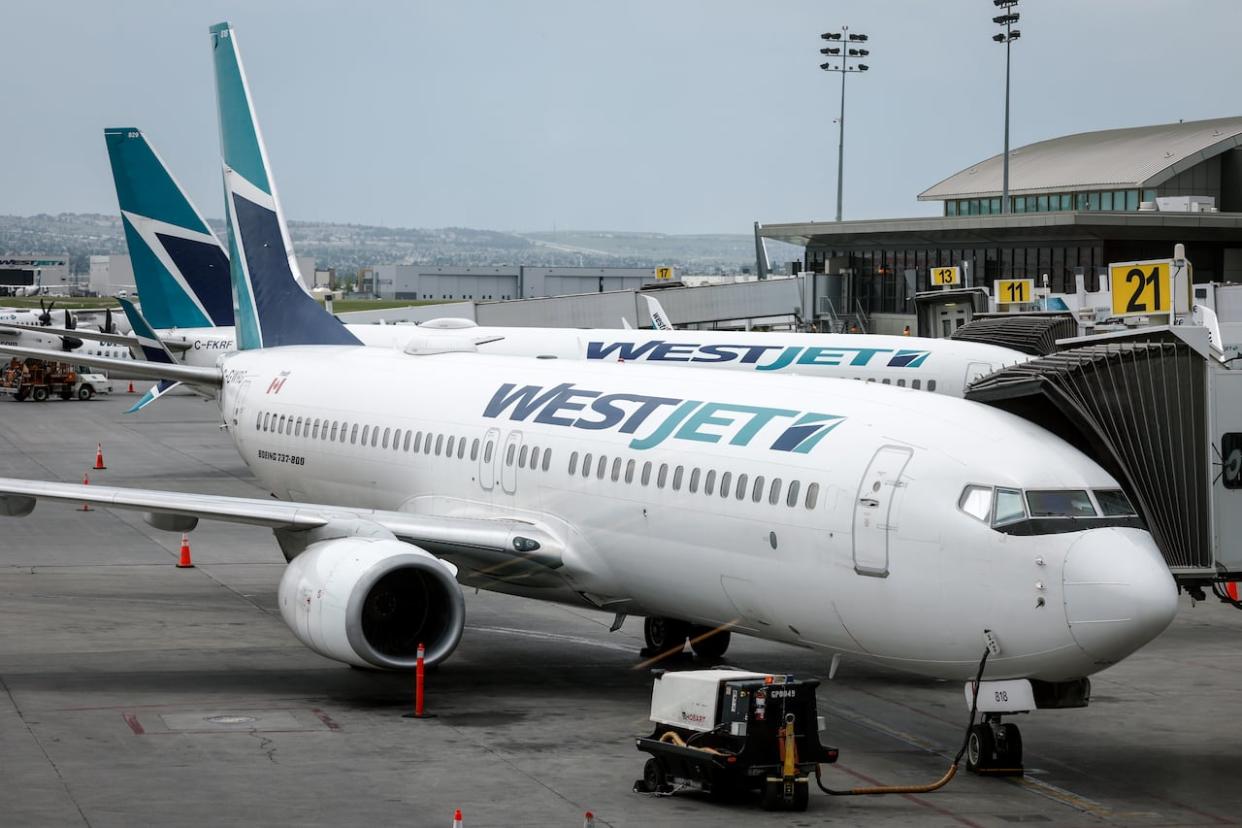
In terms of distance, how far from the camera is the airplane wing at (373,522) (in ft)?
69.5

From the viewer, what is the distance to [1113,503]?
53.7ft

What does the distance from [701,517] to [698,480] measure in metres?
0.46

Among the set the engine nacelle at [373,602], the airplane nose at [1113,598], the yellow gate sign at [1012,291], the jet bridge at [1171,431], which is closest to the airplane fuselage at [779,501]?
the airplane nose at [1113,598]

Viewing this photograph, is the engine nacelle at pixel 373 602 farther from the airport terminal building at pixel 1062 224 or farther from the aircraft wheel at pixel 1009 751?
the airport terminal building at pixel 1062 224

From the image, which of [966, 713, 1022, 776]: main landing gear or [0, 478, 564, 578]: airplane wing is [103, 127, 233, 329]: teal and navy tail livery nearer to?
[0, 478, 564, 578]: airplane wing

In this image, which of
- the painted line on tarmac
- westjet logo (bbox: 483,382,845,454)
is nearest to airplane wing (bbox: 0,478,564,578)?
westjet logo (bbox: 483,382,845,454)

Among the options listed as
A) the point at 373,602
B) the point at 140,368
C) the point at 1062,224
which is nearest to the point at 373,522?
the point at 373,602

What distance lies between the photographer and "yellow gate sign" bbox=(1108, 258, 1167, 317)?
3631 centimetres

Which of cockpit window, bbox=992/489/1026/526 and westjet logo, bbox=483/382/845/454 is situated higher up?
westjet logo, bbox=483/382/845/454

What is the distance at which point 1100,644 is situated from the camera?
15461mm

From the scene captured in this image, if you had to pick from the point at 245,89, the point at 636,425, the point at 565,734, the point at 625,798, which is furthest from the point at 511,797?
the point at 245,89

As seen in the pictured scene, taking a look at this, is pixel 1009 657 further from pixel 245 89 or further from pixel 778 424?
pixel 245 89

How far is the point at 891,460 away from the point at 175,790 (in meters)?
7.73

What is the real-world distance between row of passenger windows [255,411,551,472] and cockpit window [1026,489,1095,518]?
24.8 feet
